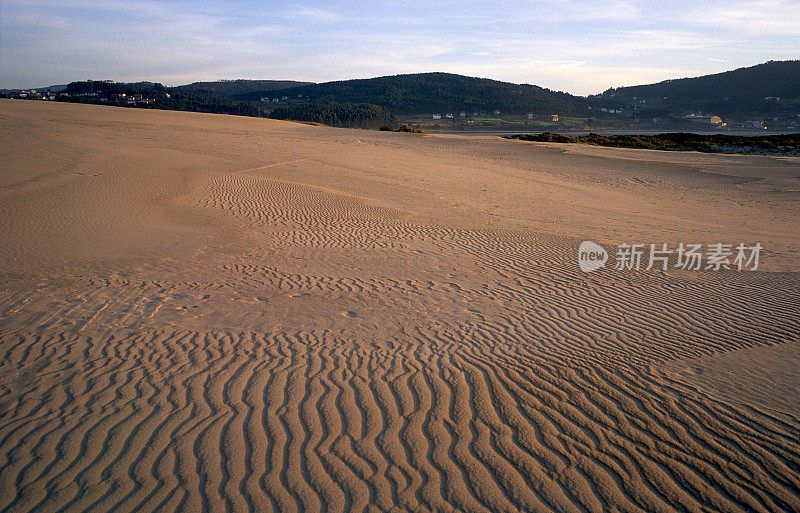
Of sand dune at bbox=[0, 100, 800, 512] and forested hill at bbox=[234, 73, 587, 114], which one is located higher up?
forested hill at bbox=[234, 73, 587, 114]

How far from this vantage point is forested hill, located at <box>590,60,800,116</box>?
110188mm

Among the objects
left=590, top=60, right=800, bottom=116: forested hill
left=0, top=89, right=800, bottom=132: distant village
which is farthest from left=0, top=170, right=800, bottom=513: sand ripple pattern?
left=590, top=60, right=800, bottom=116: forested hill

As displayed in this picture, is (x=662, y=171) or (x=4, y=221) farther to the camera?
(x=662, y=171)

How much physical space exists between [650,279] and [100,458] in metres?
8.75

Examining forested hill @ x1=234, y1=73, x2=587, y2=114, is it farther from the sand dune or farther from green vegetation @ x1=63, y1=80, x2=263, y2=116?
the sand dune

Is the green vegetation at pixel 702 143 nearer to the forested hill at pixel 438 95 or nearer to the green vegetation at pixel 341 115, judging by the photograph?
the green vegetation at pixel 341 115

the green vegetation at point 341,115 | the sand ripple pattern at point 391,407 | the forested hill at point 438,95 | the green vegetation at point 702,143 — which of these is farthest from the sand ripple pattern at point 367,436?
the forested hill at point 438,95

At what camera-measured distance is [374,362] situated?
531cm

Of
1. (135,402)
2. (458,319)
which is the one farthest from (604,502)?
(135,402)

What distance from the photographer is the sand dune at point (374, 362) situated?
3465mm

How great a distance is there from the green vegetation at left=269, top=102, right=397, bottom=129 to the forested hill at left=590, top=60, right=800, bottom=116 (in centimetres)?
9258

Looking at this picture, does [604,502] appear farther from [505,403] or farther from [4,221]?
[4,221]

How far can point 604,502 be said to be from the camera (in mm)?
3311

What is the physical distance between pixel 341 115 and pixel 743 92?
11190cm
